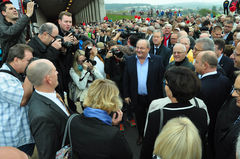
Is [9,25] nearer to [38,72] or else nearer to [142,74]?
[38,72]

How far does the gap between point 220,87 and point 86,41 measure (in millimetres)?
2942

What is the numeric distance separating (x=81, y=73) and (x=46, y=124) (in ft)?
5.47

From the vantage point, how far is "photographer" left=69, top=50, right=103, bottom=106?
316 cm

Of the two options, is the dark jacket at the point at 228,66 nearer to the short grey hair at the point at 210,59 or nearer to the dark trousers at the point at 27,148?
the short grey hair at the point at 210,59

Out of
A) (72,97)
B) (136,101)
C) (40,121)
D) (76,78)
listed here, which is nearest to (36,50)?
(76,78)

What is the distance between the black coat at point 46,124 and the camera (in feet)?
5.38

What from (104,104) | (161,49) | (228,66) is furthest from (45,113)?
(161,49)

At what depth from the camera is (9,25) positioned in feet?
9.62

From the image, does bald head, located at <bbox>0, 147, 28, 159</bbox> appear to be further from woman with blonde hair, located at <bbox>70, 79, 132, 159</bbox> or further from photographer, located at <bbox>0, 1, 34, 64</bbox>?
photographer, located at <bbox>0, 1, 34, 64</bbox>

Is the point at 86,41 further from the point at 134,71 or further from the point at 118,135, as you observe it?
the point at 118,135

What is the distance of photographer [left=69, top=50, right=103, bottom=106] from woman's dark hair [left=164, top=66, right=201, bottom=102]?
1852 mm

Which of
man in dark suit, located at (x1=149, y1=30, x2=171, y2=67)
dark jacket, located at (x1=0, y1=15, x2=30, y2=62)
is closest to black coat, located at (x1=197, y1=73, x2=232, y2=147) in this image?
man in dark suit, located at (x1=149, y1=30, x2=171, y2=67)

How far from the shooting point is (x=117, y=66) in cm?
349

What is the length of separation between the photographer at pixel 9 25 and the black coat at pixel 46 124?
154 centimetres
